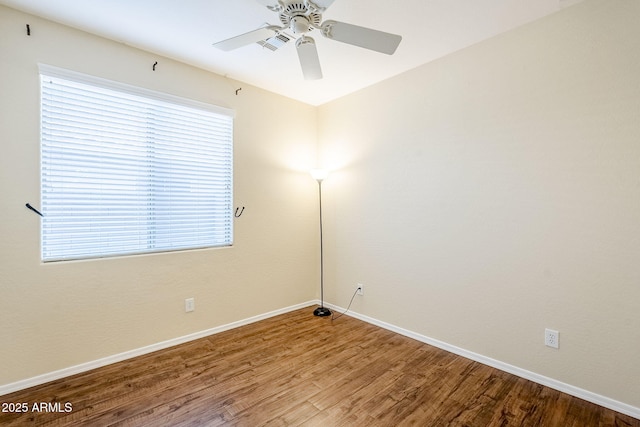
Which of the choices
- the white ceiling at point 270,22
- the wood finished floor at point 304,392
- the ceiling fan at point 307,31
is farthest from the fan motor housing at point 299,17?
the wood finished floor at point 304,392

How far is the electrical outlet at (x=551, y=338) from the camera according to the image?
6.71 ft

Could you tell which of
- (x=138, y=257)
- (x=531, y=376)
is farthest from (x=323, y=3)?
(x=531, y=376)

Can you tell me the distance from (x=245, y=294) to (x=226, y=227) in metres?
0.75

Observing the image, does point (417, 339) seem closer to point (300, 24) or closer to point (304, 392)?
point (304, 392)

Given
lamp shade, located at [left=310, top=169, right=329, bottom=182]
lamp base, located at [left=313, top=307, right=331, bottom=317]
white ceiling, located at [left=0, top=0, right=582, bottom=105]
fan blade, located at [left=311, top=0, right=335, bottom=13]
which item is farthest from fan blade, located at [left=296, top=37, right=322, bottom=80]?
lamp base, located at [left=313, top=307, right=331, bottom=317]

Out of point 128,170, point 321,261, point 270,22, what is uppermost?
point 270,22

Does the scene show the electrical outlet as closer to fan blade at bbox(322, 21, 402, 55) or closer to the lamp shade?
fan blade at bbox(322, 21, 402, 55)

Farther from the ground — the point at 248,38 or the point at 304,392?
the point at 248,38

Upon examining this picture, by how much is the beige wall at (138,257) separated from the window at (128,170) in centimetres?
9

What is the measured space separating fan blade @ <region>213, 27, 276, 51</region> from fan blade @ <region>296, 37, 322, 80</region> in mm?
180

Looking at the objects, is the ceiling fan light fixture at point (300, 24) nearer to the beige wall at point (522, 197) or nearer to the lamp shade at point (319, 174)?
the beige wall at point (522, 197)

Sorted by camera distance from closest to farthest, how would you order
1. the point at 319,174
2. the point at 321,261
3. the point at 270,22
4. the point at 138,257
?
the point at 270,22 → the point at 138,257 → the point at 319,174 → the point at 321,261

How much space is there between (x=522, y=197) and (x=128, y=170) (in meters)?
3.09

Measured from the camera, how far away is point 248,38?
175 centimetres
